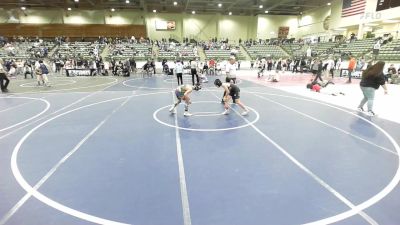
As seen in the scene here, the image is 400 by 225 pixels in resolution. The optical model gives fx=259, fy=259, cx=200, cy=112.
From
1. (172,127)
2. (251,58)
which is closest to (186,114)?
(172,127)

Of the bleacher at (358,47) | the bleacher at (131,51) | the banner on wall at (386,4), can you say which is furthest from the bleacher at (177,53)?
the banner on wall at (386,4)

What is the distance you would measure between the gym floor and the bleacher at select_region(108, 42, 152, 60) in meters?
22.5

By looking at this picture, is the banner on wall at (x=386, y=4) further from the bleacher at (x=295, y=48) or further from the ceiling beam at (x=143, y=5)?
the ceiling beam at (x=143, y=5)

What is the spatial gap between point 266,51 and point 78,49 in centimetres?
2502

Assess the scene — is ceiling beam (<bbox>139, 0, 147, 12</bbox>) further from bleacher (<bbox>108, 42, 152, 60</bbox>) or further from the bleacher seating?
the bleacher seating

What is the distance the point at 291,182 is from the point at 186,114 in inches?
180

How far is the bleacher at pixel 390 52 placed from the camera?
22.5 m

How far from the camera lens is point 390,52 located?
2373 cm

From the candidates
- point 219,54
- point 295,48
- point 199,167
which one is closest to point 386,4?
point 295,48

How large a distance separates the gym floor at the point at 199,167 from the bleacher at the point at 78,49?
2381cm

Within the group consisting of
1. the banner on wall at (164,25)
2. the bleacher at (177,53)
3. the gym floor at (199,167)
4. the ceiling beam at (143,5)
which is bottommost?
the gym floor at (199,167)

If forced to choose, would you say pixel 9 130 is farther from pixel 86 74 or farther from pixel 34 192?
pixel 86 74

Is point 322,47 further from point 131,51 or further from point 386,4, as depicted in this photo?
point 131,51

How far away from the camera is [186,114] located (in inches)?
324
